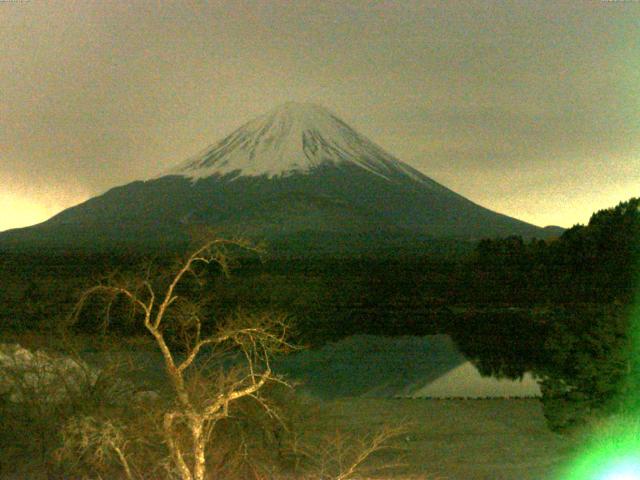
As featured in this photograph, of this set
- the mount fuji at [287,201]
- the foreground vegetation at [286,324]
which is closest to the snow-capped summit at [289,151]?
the mount fuji at [287,201]

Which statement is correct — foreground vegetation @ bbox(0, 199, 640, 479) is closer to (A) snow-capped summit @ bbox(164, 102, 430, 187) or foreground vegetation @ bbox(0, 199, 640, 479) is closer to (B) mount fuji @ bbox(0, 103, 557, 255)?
(B) mount fuji @ bbox(0, 103, 557, 255)

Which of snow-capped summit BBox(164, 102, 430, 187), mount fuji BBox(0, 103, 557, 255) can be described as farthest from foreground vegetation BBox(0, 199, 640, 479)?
snow-capped summit BBox(164, 102, 430, 187)

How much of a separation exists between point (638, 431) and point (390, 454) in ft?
11.3

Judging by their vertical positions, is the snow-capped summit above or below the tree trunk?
above

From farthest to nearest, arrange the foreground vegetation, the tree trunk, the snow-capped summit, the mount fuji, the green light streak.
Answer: the snow-capped summit < the mount fuji < the green light streak < the foreground vegetation < the tree trunk

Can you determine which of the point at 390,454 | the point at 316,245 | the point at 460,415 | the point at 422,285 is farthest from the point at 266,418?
the point at 316,245

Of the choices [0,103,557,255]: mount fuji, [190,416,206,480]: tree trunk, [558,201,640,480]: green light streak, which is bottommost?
[558,201,640,480]: green light streak

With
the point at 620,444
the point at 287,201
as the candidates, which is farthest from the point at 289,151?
the point at 620,444

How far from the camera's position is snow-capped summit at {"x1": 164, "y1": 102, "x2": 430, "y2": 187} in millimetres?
120500

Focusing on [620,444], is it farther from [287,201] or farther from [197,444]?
[287,201]

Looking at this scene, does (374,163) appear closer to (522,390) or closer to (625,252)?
(625,252)

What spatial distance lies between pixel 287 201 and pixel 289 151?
27503 millimetres

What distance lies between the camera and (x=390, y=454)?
10.5m

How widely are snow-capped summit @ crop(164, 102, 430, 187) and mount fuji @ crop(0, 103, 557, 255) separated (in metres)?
0.19
